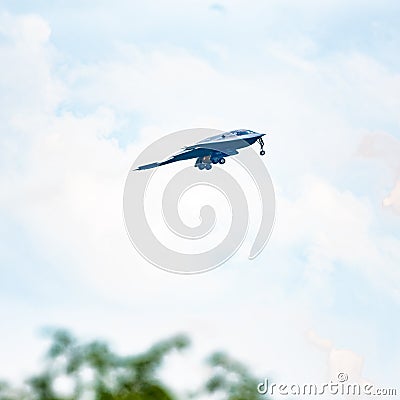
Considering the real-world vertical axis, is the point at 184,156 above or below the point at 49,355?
above

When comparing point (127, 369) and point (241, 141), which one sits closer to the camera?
point (127, 369)

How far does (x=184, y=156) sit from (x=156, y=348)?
20.6 meters

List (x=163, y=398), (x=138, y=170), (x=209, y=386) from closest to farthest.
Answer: (x=163, y=398) < (x=209, y=386) < (x=138, y=170)

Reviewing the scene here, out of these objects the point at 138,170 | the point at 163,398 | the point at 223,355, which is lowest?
the point at 163,398

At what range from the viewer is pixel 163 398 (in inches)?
2154

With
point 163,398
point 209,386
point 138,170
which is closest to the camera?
point 163,398

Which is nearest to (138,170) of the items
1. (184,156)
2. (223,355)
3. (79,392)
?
(184,156)

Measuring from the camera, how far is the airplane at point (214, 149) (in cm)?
7425

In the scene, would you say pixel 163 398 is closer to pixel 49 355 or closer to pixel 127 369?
pixel 127 369

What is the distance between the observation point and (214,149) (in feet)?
244

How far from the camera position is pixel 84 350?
57.5 meters

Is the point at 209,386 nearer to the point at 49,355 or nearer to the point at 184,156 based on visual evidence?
the point at 49,355

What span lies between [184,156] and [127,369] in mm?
22545

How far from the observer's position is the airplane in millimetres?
74250
